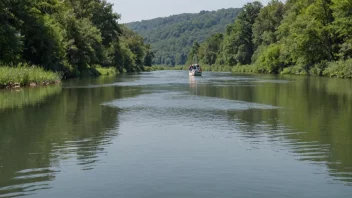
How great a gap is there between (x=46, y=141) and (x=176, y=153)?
4.12 m

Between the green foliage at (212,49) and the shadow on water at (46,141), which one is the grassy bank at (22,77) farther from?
the green foliage at (212,49)

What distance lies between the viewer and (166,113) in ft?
67.5

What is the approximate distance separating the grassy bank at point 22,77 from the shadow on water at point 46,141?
513 inches

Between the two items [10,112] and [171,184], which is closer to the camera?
[171,184]

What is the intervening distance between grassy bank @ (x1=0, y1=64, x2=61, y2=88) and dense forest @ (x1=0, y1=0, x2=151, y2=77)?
6.53 feet

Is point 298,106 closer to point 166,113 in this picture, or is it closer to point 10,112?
point 166,113

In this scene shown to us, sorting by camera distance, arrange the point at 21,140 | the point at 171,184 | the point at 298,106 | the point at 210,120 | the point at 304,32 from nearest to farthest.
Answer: the point at 171,184 → the point at 21,140 → the point at 210,120 → the point at 298,106 → the point at 304,32

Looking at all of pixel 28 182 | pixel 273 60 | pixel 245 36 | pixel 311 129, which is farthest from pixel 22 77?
pixel 245 36

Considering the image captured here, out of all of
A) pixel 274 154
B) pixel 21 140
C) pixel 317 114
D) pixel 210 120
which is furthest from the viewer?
pixel 317 114

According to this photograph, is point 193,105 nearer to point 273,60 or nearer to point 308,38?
point 308,38

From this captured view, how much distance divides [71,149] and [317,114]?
1135cm

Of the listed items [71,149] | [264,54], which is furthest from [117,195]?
[264,54]

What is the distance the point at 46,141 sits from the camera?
13.3 m

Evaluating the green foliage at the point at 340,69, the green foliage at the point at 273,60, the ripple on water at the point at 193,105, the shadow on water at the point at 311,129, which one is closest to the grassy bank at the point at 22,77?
the ripple on water at the point at 193,105
